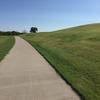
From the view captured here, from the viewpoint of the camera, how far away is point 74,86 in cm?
759

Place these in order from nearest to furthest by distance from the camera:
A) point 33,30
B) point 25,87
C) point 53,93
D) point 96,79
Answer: point 53,93 → point 25,87 → point 96,79 → point 33,30

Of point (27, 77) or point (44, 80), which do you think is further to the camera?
point (27, 77)

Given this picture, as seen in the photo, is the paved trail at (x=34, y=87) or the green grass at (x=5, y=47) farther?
the green grass at (x=5, y=47)

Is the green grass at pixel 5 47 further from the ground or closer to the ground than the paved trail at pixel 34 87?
closer to the ground

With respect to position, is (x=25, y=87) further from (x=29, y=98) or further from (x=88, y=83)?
(x=88, y=83)

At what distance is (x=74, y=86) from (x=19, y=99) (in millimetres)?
2098

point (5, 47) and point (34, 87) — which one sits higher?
point (34, 87)

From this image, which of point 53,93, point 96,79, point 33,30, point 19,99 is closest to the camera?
point 19,99

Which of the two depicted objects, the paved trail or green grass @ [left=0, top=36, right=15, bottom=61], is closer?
the paved trail

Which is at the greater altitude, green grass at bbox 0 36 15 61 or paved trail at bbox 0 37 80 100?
paved trail at bbox 0 37 80 100

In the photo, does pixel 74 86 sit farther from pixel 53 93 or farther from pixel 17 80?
pixel 17 80

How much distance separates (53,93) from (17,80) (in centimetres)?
222

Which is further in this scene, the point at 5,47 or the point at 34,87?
the point at 5,47

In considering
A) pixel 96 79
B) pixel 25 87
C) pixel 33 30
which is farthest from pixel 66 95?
pixel 33 30
